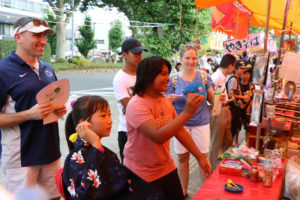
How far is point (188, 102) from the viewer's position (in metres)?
2.12

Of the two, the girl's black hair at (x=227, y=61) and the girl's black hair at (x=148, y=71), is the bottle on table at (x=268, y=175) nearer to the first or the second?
the girl's black hair at (x=148, y=71)

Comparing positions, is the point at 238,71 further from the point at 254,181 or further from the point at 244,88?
the point at 254,181

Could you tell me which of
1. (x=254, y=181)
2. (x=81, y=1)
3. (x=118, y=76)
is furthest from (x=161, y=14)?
(x=254, y=181)

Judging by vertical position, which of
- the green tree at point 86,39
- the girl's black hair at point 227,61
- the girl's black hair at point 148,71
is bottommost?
the girl's black hair at point 148,71

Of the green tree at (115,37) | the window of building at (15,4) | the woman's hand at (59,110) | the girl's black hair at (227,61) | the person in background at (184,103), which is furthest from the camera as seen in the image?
the green tree at (115,37)

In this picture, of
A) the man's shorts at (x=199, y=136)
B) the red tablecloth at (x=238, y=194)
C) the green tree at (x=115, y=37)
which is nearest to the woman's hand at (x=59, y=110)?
the red tablecloth at (x=238, y=194)

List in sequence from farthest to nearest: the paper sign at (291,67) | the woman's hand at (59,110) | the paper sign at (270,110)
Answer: the paper sign at (270,110) < the paper sign at (291,67) < the woman's hand at (59,110)

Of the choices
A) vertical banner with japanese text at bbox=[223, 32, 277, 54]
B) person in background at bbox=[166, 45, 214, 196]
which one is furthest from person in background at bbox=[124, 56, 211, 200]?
vertical banner with japanese text at bbox=[223, 32, 277, 54]

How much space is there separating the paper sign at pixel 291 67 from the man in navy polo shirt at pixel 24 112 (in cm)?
214

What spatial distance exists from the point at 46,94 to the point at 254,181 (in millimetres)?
1831

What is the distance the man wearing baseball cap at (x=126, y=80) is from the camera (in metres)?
3.36

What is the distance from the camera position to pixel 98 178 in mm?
1625

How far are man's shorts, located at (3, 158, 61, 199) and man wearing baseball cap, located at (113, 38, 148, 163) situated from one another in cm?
94

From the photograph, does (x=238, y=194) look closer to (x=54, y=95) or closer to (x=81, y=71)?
(x=54, y=95)
